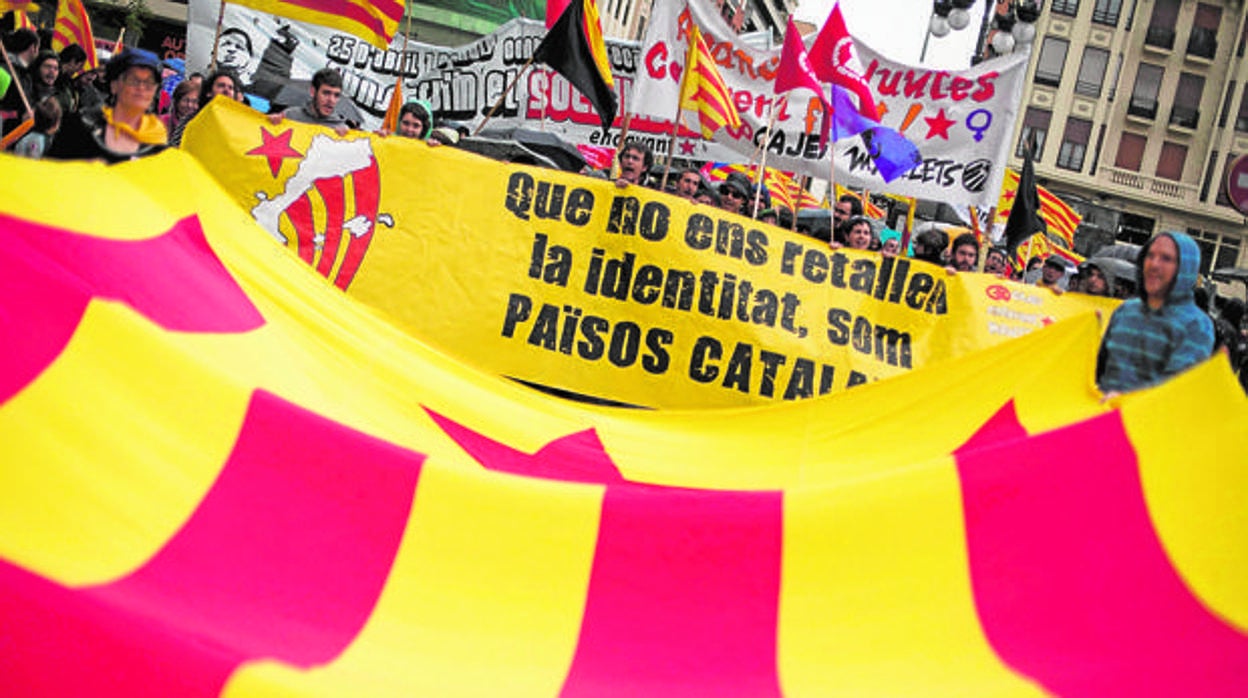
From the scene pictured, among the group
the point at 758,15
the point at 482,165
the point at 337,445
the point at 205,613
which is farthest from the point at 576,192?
the point at 758,15

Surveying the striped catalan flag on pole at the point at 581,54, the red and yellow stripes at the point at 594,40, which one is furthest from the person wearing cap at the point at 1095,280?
the red and yellow stripes at the point at 594,40

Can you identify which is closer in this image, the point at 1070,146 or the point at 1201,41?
the point at 1201,41

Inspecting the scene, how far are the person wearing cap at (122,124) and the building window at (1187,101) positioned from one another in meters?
51.6

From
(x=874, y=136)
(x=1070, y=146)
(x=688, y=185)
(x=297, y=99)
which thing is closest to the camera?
(x=688, y=185)

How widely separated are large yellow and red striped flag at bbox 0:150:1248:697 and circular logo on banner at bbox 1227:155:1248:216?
30.1 ft

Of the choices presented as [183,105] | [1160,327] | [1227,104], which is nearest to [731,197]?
[183,105]

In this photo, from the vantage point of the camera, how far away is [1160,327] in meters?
4.58

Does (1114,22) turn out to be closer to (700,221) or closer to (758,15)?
(758,15)

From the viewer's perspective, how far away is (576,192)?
6691mm

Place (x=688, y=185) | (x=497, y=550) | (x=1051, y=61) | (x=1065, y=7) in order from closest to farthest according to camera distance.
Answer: (x=497, y=550)
(x=688, y=185)
(x=1051, y=61)
(x=1065, y=7)

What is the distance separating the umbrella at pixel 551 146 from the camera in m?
11.1

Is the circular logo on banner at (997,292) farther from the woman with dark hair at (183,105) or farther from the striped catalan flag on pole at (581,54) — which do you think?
the woman with dark hair at (183,105)

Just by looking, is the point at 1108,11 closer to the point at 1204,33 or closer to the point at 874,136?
the point at 1204,33

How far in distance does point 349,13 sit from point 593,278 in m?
2.88
